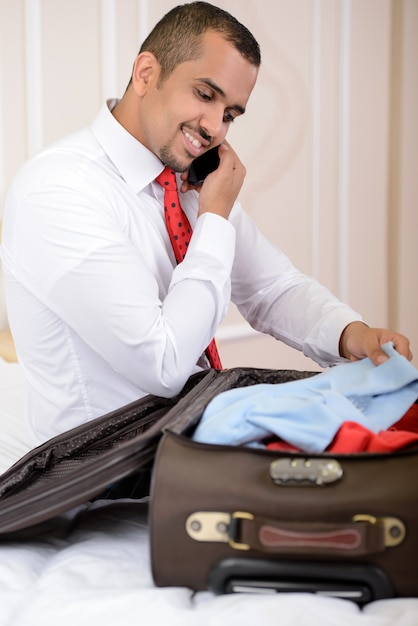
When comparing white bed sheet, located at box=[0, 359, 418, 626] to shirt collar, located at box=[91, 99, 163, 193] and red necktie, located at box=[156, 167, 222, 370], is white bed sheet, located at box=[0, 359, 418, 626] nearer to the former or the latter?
red necktie, located at box=[156, 167, 222, 370]

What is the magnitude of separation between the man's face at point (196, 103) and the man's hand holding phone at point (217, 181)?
0.06m

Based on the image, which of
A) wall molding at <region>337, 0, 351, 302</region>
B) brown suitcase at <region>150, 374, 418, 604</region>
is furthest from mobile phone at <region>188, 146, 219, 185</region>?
wall molding at <region>337, 0, 351, 302</region>

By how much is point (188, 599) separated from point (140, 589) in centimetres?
6

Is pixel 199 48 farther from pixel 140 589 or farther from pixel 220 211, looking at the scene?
pixel 140 589

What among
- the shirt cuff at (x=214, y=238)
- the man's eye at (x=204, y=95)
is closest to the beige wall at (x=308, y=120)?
the man's eye at (x=204, y=95)

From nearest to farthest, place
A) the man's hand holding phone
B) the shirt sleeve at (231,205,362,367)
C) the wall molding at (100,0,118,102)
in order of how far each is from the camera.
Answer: the man's hand holding phone < the shirt sleeve at (231,205,362,367) < the wall molding at (100,0,118,102)

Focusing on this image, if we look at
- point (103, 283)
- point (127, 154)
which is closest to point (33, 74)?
point (127, 154)

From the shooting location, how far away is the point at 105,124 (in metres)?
1.69

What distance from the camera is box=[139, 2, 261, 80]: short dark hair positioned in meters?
1.67

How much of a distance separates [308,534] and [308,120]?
118 inches

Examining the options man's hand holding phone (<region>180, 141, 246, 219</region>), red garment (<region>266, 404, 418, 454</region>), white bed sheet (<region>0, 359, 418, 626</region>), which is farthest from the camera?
man's hand holding phone (<region>180, 141, 246, 219</region>)

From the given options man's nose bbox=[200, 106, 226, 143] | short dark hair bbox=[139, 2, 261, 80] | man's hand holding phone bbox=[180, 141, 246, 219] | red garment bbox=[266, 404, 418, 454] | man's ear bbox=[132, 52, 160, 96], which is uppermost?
short dark hair bbox=[139, 2, 261, 80]

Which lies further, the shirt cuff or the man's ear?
the man's ear

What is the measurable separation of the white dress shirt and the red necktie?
0.06ft
